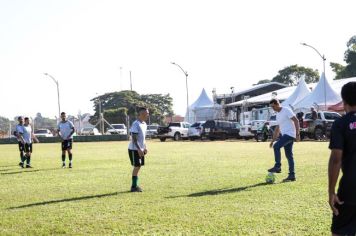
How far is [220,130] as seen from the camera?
4303 centimetres

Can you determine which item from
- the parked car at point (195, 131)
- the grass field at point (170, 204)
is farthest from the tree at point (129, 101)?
the grass field at point (170, 204)

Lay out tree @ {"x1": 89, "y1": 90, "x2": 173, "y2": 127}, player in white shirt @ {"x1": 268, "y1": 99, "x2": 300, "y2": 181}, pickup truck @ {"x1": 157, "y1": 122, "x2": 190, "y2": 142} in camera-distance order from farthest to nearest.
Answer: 1. tree @ {"x1": 89, "y1": 90, "x2": 173, "y2": 127}
2. pickup truck @ {"x1": 157, "y1": 122, "x2": 190, "y2": 142}
3. player in white shirt @ {"x1": 268, "y1": 99, "x2": 300, "y2": 181}

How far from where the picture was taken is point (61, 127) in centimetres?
1775

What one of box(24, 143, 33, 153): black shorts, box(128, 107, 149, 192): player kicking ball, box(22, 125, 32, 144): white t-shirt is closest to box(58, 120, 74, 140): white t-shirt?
box(24, 143, 33, 153): black shorts

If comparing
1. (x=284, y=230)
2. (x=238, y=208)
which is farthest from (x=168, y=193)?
(x=284, y=230)

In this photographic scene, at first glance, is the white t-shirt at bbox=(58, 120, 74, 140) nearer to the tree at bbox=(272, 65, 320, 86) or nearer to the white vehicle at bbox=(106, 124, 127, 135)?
the white vehicle at bbox=(106, 124, 127, 135)

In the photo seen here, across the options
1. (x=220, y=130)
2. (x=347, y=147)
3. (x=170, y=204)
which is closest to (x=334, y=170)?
(x=347, y=147)

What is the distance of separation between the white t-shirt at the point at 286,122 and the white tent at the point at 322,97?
3229cm

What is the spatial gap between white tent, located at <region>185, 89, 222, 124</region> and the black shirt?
203 feet

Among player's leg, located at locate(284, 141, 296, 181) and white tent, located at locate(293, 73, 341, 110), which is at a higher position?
white tent, located at locate(293, 73, 341, 110)

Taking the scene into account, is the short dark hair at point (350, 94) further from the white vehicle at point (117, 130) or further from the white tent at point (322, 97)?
the white vehicle at point (117, 130)

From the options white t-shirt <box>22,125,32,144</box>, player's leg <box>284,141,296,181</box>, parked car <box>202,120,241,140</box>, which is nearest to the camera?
player's leg <box>284,141,296,181</box>

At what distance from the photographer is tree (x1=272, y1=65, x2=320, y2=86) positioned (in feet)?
316

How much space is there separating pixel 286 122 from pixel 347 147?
7608mm
